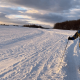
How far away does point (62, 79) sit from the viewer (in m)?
3.80

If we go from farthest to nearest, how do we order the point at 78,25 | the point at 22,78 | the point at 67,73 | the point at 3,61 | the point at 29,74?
the point at 78,25 → the point at 3,61 → the point at 67,73 → the point at 29,74 → the point at 22,78

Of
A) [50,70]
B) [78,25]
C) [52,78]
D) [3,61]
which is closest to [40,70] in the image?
[50,70]

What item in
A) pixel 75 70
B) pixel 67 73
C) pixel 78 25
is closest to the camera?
pixel 67 73

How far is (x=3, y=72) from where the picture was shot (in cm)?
417

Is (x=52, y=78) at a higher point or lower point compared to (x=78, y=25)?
lower

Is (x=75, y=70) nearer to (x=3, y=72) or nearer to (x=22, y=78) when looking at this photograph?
(x=22, y=78)

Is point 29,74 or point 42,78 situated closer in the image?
point 42,78

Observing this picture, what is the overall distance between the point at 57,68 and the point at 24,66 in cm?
165

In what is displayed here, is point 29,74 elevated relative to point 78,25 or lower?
lower

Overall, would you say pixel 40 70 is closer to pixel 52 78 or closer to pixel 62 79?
pixel 52 78

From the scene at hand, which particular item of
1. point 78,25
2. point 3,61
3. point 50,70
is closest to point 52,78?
point 50,70

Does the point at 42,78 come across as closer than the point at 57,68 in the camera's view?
Yes


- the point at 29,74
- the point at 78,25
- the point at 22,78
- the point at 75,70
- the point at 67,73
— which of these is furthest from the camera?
the point at 78,25

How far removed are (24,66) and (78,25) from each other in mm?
40213
